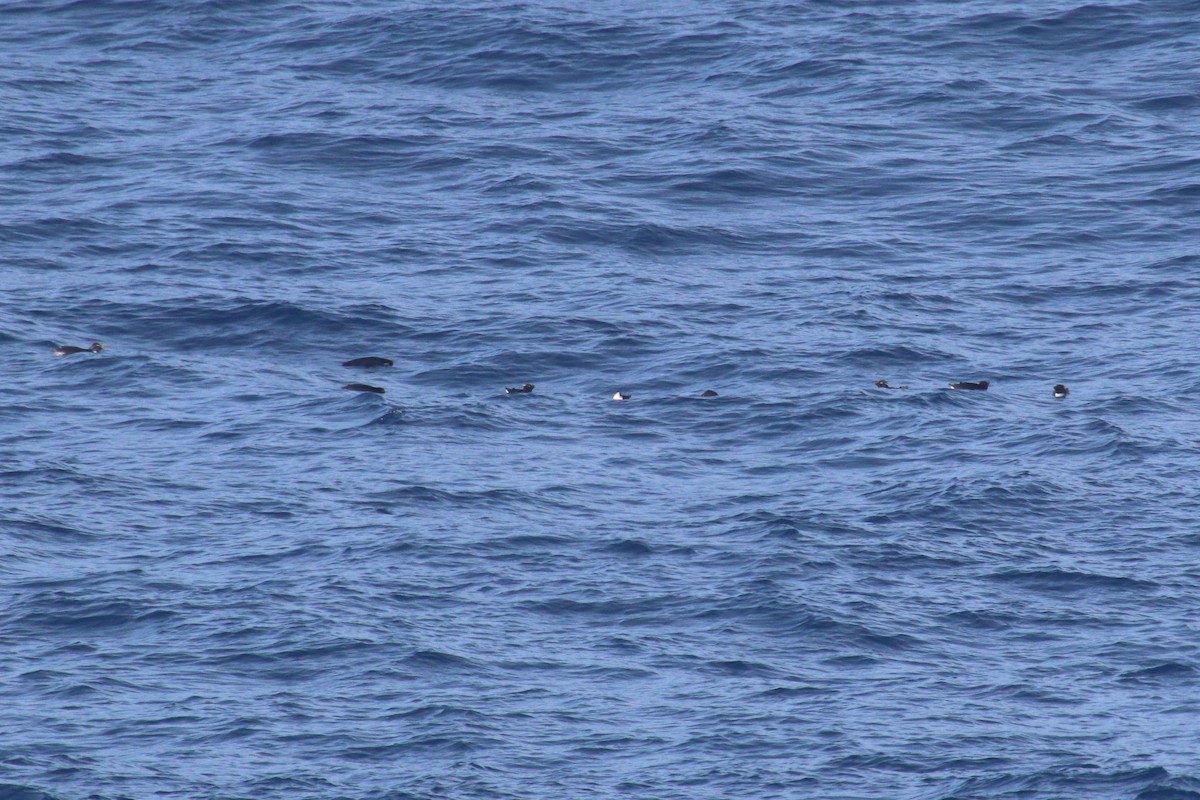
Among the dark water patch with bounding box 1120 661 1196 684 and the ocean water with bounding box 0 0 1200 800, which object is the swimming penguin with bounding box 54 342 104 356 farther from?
the dark water patch with bounding box 1120 661 1196 684

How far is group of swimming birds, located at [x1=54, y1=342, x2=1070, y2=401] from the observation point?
1948 inches

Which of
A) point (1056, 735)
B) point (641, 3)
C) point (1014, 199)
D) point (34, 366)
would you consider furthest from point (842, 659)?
point (641, 3)

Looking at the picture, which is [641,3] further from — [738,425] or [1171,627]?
[1171,627]

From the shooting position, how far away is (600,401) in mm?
50031

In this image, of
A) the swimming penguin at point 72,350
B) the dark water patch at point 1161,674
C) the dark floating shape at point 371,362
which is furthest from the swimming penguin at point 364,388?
the dark water patch at point 1161,674

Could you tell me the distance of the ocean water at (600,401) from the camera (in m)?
35.1

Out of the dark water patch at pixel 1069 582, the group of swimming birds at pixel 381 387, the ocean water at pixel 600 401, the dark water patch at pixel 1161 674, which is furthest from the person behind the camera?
the group of swimming birds at pixel 381 387

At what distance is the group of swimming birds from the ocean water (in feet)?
1.10

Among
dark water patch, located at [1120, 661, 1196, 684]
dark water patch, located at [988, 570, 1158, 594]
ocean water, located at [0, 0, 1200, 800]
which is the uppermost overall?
ocean water, located at [0, 0, 1200, 800]

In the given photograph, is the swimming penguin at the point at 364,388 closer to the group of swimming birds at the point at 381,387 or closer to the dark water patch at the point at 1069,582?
the group of swimming birds at the point at 381,387

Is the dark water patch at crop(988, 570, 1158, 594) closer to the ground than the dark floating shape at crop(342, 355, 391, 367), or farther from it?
closer to the ground

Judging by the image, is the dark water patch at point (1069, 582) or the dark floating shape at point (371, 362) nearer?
the dark water patch at point (1069, 582)

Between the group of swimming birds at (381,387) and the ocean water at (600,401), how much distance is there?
13.1 inches

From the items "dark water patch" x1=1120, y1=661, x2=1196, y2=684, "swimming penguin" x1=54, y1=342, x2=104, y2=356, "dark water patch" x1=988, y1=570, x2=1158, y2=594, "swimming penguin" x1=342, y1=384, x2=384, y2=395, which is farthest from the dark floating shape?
"dark water patch" x1=1120, y1=661, x2=1196, y2=684
